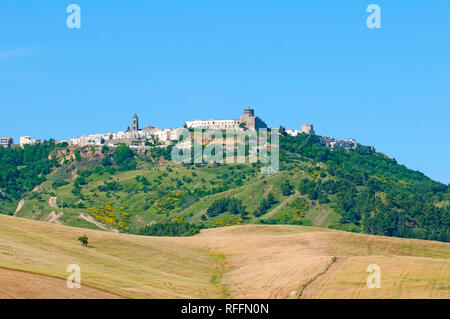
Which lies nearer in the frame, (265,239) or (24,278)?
(24,278)

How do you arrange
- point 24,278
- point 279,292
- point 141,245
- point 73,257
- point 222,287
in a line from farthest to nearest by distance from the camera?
point 141,245
point 73,257
point 222,287
point 279,292
point 24,278

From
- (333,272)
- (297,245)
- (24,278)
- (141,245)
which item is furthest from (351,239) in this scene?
(24,278)

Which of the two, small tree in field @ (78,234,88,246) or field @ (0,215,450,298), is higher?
small tree in field @ (78,234,88,246)

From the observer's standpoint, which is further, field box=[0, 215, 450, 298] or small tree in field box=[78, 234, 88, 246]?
small tree in field box=[78, 234, 88, 246]

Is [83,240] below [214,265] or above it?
above

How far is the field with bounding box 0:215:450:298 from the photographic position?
68.2 m

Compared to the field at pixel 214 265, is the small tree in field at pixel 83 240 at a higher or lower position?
higher

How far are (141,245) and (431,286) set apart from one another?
45.2 metres

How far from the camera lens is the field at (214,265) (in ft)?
224

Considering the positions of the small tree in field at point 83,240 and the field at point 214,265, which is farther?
the small tree in field at point 83,240

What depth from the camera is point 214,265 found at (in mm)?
98688

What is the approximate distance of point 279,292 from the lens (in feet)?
228

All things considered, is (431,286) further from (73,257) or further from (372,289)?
(73,257)
